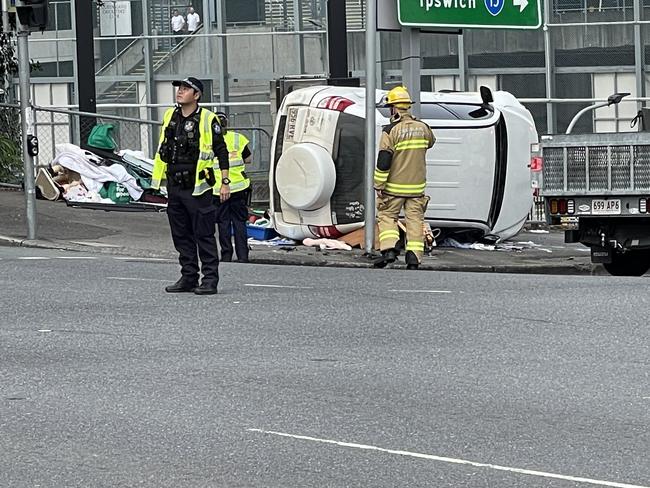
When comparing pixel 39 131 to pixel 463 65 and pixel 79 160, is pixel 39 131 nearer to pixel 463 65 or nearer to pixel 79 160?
pixel 79 160

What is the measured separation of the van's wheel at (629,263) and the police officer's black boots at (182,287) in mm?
6004

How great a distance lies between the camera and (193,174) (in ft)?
39.2

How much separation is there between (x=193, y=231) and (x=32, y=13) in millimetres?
6004

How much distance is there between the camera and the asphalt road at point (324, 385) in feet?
21.2

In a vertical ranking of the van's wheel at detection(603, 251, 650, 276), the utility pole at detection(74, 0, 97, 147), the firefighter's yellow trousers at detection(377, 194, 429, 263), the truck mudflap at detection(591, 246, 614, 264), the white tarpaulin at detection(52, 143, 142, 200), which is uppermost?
the utility pole at detection(74, 0, 97, 147)

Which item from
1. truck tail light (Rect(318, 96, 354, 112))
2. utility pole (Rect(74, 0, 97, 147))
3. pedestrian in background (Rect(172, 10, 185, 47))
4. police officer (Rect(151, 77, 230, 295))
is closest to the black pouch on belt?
police officer (Rect(151, 77, 230, 295))

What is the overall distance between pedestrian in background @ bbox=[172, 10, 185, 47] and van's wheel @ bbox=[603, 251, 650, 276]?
16.6 meters

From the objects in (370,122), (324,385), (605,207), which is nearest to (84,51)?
(370,122)

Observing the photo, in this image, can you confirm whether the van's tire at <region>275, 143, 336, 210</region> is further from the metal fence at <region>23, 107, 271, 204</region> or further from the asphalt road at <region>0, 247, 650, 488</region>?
the metal fence at <region>23, 107, 271, 204</region>

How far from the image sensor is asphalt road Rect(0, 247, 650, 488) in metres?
6.46

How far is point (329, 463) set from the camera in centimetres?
650

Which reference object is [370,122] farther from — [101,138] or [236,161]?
[101,138]

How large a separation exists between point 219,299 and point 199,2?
20.5 m

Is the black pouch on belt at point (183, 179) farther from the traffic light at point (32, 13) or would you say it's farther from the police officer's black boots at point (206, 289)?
the traffic light at point (32, 13)
